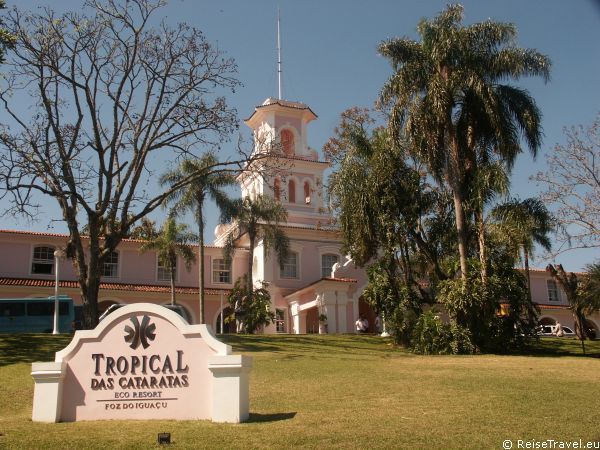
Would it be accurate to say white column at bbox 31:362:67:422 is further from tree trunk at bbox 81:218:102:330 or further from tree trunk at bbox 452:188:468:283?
tree trunk at bbox 452:188:468:283

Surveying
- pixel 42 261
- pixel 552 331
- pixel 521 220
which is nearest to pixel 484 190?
pixel 521 220

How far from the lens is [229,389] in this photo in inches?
354

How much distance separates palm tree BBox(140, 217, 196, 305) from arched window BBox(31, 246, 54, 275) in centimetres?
543

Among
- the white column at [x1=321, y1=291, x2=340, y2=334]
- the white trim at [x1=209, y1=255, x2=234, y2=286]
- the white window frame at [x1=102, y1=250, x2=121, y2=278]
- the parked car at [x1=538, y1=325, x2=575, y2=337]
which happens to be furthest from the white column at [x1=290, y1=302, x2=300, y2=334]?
the parked car at [x1=538, y1=325, x2=575, y2=337]

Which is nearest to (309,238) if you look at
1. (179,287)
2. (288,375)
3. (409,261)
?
(179,287)

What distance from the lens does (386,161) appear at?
73.8 ft

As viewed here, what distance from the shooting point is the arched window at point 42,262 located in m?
34.4

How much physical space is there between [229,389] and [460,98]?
51.9ft

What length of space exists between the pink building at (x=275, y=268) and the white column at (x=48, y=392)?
22780mm

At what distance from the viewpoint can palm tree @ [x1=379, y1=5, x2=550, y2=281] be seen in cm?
2097

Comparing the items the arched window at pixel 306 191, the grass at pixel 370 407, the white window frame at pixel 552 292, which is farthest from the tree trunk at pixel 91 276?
the white window frame at pixel 552 292

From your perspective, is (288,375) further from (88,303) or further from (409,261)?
(409,261)

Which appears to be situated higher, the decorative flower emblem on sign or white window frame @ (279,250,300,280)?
white window frame @ (279,250,300,280)

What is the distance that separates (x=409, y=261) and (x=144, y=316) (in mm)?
15061
